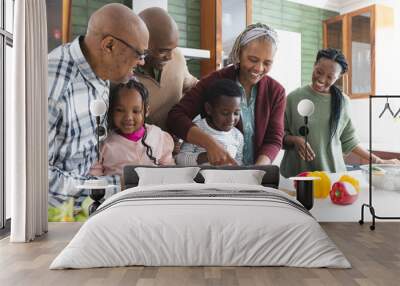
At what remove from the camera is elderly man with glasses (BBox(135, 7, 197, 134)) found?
5.81 meters

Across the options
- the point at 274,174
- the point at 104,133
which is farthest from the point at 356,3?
the point at 104,133

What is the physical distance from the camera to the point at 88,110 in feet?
18.8

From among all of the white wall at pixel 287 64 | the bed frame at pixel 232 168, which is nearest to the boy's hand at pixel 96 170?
the bed frame at pixel 232 168

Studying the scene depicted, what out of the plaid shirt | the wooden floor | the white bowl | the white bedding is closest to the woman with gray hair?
the plaid shirt

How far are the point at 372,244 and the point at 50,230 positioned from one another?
3236 mm

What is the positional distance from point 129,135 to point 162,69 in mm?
831

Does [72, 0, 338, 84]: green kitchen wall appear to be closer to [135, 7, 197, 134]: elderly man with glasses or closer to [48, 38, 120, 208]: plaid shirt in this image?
[135, 7, 197, 134]: elderly man with glasses

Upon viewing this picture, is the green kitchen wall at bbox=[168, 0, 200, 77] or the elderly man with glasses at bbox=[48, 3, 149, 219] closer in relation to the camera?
the elderly man with glasses at bbox=[48, 3, 149, 219]

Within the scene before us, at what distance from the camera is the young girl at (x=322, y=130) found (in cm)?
600

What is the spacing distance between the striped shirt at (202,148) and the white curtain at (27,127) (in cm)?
155

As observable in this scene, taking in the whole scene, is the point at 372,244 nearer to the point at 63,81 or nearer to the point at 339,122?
the point at 339,122

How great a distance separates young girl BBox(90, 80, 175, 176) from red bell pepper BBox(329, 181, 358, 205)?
1945 millimetres

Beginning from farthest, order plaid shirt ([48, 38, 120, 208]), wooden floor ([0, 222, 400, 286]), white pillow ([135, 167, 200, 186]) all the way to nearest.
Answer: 1. plaid shirt ([48, 38, 120, 208])
2. white pillow ([135, 167, 200, 186])
3. wooden floor ([0, 222, 400, 286])

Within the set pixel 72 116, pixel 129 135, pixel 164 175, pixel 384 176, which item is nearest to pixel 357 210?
pixel 384 176
